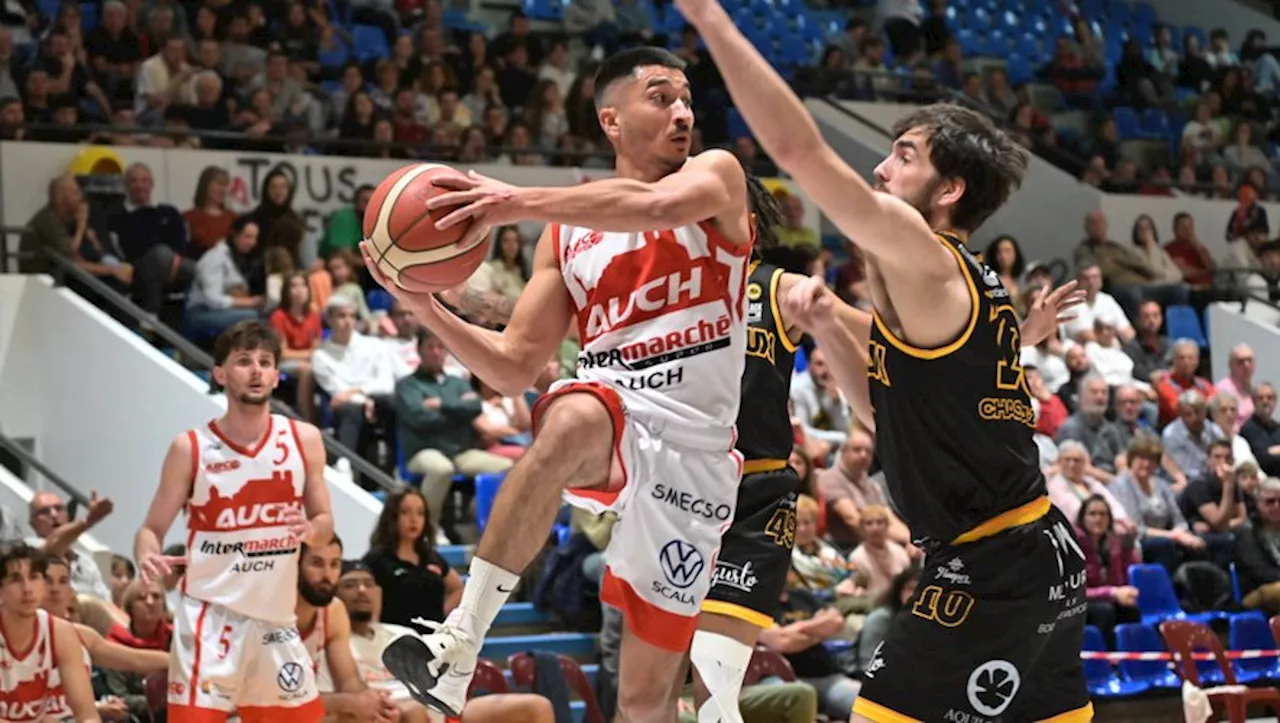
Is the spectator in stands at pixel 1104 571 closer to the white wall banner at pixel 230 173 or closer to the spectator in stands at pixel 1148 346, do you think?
the spectator in stands at pixel 1148 346

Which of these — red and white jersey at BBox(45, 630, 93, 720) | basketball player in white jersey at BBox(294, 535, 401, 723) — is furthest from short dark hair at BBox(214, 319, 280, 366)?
red and white jersey at BBox(45, 630, 93, 720)

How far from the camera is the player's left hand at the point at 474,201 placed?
4562 mm

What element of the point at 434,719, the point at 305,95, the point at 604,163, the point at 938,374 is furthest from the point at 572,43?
the point at 938,374

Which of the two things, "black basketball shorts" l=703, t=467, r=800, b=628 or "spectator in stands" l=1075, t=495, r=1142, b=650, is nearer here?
"black basketball shorts" l=703, t=467, r=800, b=628

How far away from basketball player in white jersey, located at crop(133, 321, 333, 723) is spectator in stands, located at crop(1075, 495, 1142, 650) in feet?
19.4

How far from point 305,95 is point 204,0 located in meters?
1.29

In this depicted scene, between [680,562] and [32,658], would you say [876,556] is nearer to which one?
[32,658]

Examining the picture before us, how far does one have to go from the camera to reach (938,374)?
189 inches

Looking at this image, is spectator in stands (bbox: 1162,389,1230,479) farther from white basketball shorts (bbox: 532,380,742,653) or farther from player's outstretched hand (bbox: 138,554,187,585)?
white basketball shorts (bbox: 532,380,742,653)

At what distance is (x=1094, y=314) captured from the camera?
50.7 ft

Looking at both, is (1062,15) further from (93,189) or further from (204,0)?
(93,189)

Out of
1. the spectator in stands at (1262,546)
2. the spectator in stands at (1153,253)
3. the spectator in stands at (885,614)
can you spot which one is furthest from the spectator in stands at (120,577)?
the spectator in stands at (1153,253)

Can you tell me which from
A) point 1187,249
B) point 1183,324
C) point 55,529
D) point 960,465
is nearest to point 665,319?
point 960,465

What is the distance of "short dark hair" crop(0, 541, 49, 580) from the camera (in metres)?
7.51
